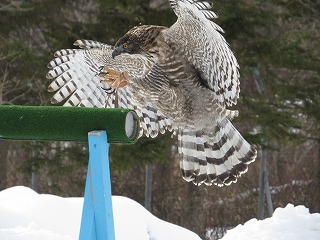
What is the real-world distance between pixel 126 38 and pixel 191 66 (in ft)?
1.77

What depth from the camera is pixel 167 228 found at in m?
7.44

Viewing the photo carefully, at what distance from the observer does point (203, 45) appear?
5.47 m

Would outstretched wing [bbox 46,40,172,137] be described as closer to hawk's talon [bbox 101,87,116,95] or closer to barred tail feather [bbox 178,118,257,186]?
hawk's talon [bbox 101,87,116,95]

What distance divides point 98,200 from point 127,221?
3417 mm

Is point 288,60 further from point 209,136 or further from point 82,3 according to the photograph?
point 209,136

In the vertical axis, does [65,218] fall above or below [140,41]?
below

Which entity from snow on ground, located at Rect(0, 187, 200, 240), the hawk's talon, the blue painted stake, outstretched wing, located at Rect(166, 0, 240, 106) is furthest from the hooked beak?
snow on ground, located at Rect(0, 187, 200, 240)

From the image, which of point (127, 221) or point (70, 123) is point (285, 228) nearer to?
point (127, 221)

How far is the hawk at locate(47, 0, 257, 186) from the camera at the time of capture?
5.47 meters

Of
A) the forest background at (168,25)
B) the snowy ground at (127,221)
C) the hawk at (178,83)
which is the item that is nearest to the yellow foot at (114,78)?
the hawk at (178,83)

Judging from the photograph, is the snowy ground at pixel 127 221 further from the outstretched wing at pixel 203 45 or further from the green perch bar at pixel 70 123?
the green perch bar at pixel 70 123

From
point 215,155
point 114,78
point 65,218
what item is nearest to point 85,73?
point 114,78

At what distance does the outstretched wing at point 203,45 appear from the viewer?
5.39 m

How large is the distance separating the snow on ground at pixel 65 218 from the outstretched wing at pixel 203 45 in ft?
6.56
